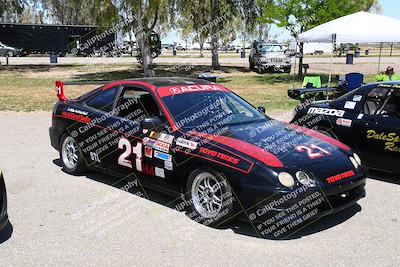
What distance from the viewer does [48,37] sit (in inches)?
1697

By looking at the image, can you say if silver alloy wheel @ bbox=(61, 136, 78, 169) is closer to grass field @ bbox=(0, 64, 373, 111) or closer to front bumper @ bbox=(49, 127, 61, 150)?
front bumper @ bbox=(49, 127, 61, 150)

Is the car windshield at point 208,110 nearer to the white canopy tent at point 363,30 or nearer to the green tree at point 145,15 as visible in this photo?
the white canopy tent at point 363,30

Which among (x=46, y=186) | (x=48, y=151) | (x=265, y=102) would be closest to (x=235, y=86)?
(x=265, y=102)

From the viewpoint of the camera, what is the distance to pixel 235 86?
19.5 m

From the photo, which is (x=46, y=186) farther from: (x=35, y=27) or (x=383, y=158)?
(x=35, y=27)

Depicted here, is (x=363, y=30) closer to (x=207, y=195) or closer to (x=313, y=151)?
(x=313, y=151)

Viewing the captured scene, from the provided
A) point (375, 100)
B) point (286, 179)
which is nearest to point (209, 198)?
point (286, 179)

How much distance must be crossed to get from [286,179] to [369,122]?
2.65 m

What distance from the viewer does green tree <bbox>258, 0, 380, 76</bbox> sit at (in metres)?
20.5

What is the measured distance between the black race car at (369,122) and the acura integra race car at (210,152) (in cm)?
117

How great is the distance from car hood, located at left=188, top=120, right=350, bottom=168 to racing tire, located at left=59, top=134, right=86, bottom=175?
2.34 m

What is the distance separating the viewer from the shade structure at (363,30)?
14.0m

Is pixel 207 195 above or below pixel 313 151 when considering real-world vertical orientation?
below

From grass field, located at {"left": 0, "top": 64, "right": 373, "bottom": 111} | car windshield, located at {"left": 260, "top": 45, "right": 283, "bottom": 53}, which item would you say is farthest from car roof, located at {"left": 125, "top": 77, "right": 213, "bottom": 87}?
car windshield, located at {"left": 260, "top": 45, "right": 283, "bottom": 53}
